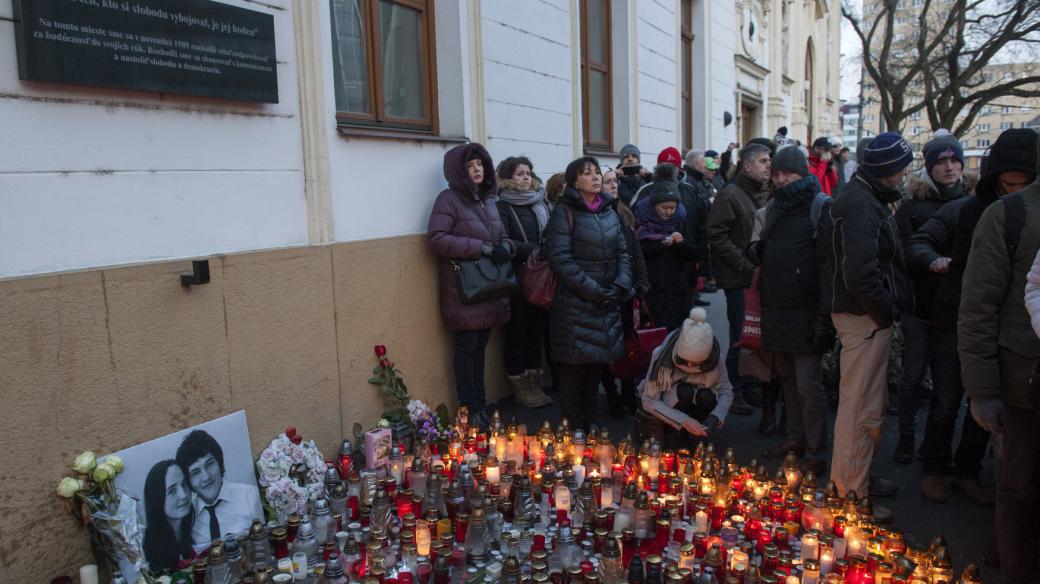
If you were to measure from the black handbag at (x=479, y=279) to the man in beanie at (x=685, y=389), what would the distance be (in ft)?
4.16

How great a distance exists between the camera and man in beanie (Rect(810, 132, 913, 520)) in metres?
3.86

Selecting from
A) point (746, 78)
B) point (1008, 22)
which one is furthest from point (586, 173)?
point (1008, 22)

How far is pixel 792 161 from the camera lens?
4.52 metres

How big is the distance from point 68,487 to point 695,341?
11.0 ft

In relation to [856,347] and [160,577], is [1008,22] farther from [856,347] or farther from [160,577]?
[160,577]

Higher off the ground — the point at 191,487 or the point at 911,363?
the point at 911,363

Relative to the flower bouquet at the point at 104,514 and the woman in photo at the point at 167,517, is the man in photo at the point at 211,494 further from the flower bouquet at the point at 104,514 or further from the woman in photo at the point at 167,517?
the flower bouquet at the point at 104,514

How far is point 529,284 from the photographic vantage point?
17.8ft

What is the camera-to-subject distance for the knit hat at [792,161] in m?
4.50

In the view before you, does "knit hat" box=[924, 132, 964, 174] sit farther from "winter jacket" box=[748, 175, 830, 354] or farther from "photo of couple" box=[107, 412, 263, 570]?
"photo of couple" box=[107, 412, 263, 570]

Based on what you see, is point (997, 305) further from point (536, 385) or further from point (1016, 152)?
point (536, 385)

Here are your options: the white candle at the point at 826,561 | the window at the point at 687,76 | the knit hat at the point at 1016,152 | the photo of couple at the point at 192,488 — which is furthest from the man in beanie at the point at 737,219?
the window at the point at 687,76

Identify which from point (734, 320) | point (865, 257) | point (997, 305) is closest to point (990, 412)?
point (997, 305)

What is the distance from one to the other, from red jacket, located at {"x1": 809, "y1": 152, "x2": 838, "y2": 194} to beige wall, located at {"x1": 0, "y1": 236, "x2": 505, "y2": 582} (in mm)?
5940
